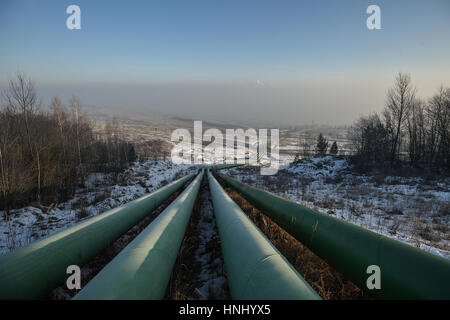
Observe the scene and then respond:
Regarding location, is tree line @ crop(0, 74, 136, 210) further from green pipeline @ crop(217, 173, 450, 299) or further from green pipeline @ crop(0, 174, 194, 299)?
green pipeline @ crop(217, 173, 450, 299)

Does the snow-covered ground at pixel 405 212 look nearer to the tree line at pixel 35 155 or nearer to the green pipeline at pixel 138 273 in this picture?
the green pipeline at pixel 138 273

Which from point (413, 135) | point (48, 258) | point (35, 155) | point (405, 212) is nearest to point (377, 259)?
point (48, 258)

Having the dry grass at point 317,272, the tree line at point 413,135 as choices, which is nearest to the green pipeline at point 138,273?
the dry grass at point 317,272

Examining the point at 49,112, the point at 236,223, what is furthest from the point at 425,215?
the point at 49,112

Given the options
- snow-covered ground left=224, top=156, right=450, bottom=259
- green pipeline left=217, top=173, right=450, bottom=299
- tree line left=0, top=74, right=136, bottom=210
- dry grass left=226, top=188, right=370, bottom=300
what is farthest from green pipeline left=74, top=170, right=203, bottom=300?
tree line left=0, top=74, right=136, bottom=210

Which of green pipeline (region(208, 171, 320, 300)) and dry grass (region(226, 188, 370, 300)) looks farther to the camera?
dry grass (region(226, 188, 370, 300))

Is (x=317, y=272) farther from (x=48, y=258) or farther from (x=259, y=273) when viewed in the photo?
(x=48, y=258)
